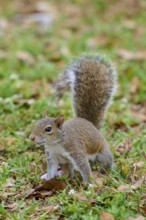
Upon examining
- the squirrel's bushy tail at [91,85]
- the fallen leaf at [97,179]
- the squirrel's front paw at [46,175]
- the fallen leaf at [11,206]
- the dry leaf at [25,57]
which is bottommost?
the fallen leaf at [11,206]

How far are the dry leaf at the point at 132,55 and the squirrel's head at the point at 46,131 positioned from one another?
10.9ft

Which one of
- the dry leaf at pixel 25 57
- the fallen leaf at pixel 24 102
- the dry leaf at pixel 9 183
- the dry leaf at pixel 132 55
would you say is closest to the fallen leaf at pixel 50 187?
the dry leaf at pixel 9 183

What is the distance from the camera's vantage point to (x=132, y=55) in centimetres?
731

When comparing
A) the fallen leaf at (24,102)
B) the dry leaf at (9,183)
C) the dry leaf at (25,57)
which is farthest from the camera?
the dry leaf at (25,57)

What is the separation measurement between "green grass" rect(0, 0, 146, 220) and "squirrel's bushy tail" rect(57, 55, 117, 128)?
1.20 feet

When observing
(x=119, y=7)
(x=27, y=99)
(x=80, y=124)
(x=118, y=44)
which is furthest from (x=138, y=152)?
(x=119, y=7)

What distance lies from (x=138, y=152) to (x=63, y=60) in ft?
9.02

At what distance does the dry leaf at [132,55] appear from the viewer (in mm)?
7242

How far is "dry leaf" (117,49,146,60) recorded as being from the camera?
724 cm

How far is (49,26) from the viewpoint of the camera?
28.6ft

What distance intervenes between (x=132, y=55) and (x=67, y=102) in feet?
5.65

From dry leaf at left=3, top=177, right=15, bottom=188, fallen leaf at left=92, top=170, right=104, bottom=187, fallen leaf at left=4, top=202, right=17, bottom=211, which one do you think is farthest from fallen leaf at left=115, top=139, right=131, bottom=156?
fallen leaf at left=4, top=202, right=17, bottom=211

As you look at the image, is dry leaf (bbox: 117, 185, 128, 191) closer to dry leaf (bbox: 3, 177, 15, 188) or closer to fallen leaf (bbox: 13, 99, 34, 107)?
dry leaf (bbox: 3, 177, 15, 188)

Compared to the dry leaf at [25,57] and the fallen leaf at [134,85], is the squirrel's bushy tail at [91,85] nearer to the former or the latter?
the fallen leaf at [134,85]
